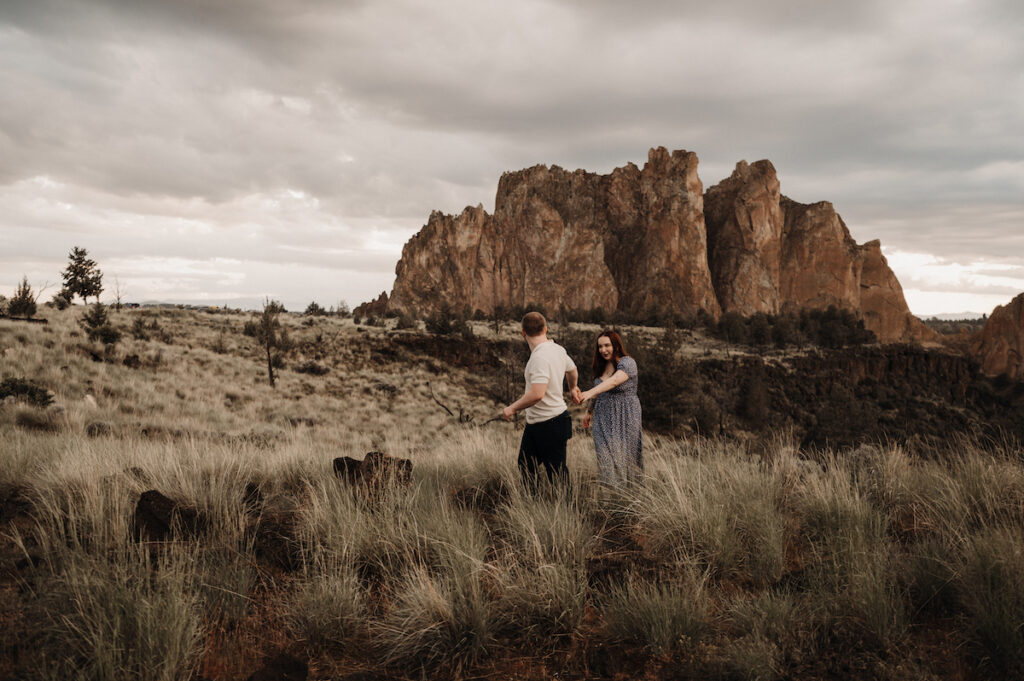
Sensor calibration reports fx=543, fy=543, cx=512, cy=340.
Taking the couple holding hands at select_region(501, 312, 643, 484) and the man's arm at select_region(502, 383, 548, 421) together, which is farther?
the couple holding hands at select_region(501, 312, 643, 484)

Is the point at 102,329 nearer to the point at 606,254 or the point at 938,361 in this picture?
the point at 938,361

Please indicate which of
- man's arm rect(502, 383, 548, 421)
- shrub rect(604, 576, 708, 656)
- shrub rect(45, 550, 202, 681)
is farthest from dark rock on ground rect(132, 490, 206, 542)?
shrub rect(604, 576, 708, 656)


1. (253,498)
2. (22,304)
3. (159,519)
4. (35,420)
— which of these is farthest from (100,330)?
(159,519)

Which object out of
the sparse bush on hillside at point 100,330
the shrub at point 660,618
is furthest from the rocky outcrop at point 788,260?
the shrub at point 660,618

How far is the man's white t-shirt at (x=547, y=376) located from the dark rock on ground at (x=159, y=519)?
8.91 ft

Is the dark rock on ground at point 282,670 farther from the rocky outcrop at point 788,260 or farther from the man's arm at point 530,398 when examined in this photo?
the rocky outcrop at point 788,260

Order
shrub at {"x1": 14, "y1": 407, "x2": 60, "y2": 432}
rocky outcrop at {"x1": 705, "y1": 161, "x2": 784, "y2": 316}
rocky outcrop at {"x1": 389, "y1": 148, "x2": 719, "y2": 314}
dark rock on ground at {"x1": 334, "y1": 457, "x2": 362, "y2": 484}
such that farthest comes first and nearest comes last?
rocky outcrop at {"x1": 705, "y1": 161, "x2": 784, "y2": 316} → rocky outcrop at {"x1": 389, "y1": 148, "x2": 719, "y2": 314} → shrub at {"x1": 14, "y1": 407, "x2": 60, "y2": 432} → dark rock on ground at {"x1": 334, "y1": 457, "x2": 362, "y2": 484}

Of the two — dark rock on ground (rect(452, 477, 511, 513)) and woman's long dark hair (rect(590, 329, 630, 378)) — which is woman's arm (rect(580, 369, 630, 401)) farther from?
dark rock on ground (rect(452, 477, 511, 513))

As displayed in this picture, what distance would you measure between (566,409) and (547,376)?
47 cm

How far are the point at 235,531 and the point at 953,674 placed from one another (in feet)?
14.2

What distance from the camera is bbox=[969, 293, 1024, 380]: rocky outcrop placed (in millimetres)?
69750

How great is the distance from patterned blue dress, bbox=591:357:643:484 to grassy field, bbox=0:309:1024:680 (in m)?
0.37

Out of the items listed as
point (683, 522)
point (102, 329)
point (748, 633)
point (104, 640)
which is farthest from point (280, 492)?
point (102, 329)

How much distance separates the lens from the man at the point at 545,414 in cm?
471
